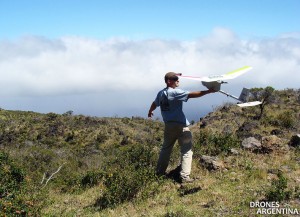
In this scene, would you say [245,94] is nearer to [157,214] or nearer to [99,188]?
[157,214]

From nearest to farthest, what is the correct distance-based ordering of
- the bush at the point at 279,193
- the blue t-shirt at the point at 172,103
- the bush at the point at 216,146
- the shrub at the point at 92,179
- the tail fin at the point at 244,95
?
the bush at the point at 279,193 → the tail fin at the point at 244,95 → the blue t-shirt at the point at 172,103 → the shrub at the point at 92,179 → the bush at the point at 216,146

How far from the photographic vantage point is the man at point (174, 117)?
7.36m

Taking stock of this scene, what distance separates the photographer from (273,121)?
15008 mm

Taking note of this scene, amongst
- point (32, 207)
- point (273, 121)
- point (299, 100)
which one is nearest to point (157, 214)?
point (32, 207)

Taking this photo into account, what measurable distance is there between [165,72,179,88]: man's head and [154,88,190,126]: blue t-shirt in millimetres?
122

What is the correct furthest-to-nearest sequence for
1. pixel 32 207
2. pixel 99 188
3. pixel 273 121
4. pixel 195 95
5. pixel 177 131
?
pixel 273 121 < pixel 99 188 < pixel 177 131 < pixel 195 95 < pixel 32 207

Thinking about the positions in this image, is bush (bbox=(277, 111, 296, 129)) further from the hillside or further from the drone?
the drone

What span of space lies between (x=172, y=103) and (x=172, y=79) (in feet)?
1.52

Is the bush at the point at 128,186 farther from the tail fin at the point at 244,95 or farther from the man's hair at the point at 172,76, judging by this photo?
the tail fin at the point at 244,95

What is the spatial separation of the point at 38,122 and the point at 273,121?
3687 cm

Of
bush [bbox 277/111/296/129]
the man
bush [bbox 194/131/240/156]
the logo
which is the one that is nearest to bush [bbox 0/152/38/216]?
the man

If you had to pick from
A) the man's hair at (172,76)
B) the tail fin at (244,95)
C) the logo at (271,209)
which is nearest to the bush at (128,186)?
the man's hair at (172,76)

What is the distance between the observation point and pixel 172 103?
7.46 meters

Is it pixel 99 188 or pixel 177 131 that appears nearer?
pixel 177 131
